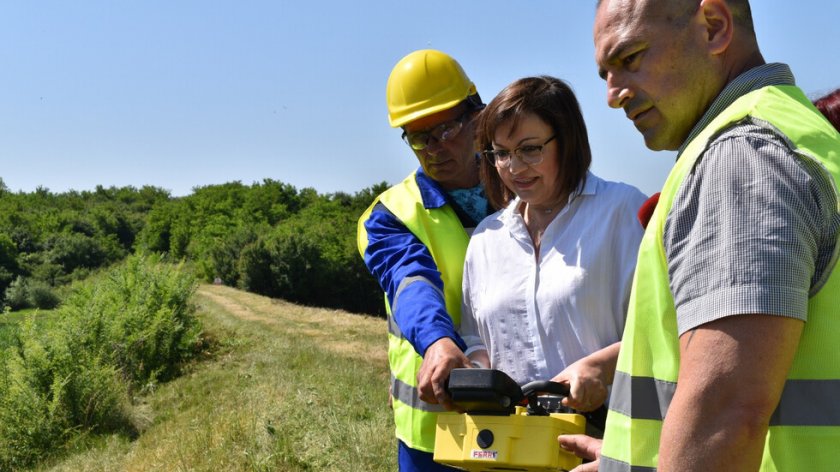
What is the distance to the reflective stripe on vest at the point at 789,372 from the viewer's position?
1260 millimetres

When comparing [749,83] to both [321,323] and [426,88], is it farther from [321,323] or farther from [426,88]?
[321,323]

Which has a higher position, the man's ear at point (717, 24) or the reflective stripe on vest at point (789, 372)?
the man's ear at point (717, 24)

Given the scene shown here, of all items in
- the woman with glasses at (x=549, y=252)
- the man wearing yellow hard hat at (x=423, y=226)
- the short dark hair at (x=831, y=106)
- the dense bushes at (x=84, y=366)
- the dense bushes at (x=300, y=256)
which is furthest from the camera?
the dense bushes at (x=300, y=256)

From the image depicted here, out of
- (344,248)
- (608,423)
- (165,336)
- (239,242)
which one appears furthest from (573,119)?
(239,242)

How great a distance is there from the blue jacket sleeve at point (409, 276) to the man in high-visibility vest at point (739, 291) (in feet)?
3.92

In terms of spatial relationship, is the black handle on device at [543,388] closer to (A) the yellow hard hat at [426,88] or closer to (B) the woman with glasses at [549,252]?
(B) the woman with glasses at [549,252]

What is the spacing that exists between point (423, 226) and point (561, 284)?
2.44ft

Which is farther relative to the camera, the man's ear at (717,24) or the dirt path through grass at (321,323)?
the dirt path through grass at (321,323)

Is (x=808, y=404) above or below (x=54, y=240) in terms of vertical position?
below

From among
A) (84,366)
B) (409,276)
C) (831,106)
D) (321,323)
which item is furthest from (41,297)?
(831,106)

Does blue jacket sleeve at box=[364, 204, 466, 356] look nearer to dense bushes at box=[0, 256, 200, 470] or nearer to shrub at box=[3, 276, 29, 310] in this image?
dense bushes at box=[0, 256, 200, 470]

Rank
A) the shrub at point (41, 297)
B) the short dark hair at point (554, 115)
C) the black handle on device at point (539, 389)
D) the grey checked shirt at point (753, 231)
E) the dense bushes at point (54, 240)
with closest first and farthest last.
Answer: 1. the grey checked shirt at point (753, 231)
2. the black handle on device at point (539, 389)
3. the short dark hair at point (554, 115)
4. the shrub at point (41, 297)
5. the dense bushes at point (54, 240)

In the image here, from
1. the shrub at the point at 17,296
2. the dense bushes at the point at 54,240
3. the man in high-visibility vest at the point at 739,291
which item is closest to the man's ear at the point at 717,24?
the man in high-visibility vest at the point at 739,291

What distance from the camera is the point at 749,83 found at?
4.77 feet
